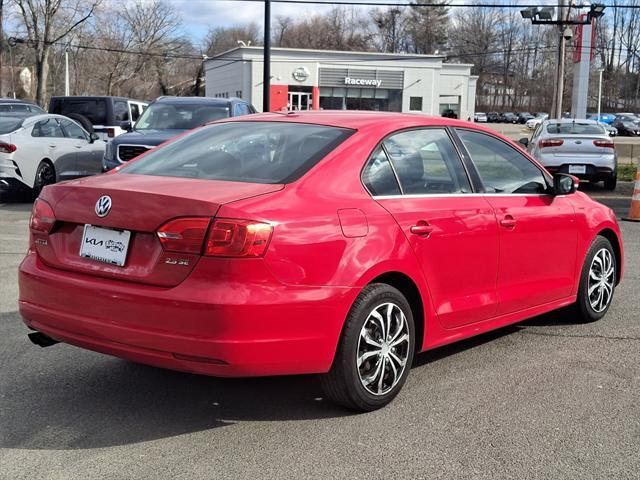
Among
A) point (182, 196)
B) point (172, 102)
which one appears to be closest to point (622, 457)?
point (182, 196)

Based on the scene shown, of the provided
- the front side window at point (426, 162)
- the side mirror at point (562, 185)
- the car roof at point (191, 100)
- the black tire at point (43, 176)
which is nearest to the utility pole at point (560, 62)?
the car roof at point (191, 100)

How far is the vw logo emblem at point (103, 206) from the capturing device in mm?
3727

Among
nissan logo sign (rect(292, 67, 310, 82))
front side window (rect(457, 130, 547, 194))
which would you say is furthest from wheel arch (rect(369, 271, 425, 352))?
nissan logo sign (rect(292, 67, 310, 82))

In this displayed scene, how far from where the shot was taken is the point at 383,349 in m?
4.05

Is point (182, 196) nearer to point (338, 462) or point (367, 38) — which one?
point (338, 462)

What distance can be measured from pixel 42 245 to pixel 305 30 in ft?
373

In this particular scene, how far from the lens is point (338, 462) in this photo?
3.45 metres

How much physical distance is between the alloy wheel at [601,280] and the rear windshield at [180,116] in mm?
9009

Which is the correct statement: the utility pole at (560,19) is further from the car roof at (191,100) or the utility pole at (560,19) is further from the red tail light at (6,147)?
the red tail light at (6,147)

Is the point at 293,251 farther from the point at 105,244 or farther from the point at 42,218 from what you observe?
the point at 42,218

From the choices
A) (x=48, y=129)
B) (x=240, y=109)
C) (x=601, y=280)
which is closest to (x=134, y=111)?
(x=48, y=129)

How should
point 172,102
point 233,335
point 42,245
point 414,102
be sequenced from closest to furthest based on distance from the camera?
point 233,335 < point 42,245 < point 172,102 < point 414,102

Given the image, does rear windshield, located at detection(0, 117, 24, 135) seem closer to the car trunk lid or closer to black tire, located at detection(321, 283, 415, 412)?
the car trunk lid

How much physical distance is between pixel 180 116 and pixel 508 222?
33.0ft
